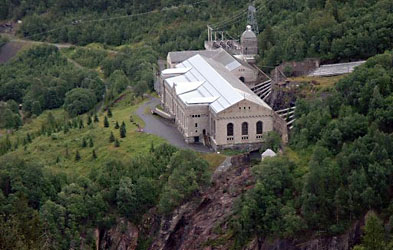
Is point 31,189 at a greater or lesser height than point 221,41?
lesser

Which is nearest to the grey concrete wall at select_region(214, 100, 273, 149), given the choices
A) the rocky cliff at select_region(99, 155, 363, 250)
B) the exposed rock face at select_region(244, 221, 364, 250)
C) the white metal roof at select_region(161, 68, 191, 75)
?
the rocky cliff at select_region(99, 155, 363, 250)

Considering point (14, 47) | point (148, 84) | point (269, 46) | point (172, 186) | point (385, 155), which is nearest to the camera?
point (385, 155)

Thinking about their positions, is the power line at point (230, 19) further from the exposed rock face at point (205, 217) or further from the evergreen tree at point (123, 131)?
the exposed rock face at point (205, 217)

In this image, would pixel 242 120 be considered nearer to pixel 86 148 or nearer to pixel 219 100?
pixel 219 100

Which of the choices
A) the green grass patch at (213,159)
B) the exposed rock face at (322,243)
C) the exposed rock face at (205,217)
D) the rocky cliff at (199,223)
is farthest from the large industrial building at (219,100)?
the exposed rock face at (322,243)

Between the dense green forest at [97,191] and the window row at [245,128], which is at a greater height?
the window row at [245,128]

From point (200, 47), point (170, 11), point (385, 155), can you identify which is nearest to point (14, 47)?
point (170, 11)

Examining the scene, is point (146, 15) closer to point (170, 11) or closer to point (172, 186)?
point (170, 11)

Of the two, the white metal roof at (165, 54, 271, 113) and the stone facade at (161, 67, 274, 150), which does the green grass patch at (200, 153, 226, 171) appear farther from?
the white metal roof at (165, 54, 271, 113)
